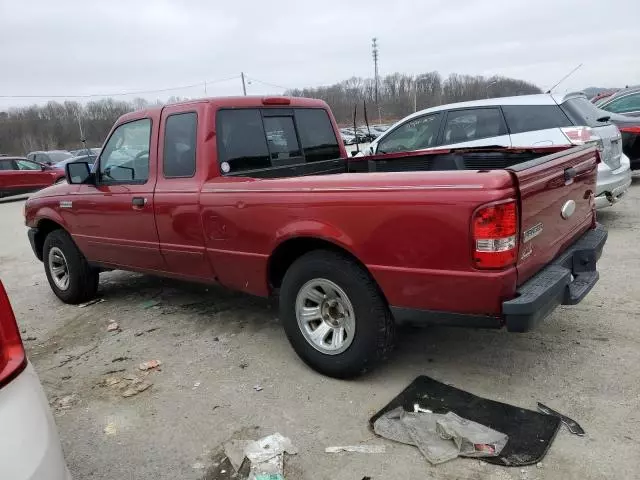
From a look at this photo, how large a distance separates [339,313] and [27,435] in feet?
6.95

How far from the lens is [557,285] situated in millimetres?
2848

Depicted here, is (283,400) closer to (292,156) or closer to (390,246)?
(390,246)

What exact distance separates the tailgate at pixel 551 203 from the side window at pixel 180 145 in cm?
245

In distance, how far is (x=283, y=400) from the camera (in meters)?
3.24

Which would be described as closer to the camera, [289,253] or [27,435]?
[27,435]

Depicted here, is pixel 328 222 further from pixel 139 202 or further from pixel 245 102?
pixel 139 202

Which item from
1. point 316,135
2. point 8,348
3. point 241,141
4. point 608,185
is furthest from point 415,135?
point 8,348

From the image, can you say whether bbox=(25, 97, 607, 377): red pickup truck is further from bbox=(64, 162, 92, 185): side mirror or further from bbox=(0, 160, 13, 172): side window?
bbox=(0, 160, 13, 172): side window

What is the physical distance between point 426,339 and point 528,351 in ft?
2.40

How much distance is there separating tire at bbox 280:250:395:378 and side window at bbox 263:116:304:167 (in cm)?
126

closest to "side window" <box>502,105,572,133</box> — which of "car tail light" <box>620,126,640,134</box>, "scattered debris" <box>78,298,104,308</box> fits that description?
"car tail light" <box>620,126,640,134</box>

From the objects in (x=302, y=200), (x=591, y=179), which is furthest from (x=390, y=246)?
(x=591, y=179)

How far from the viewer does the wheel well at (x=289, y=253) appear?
3.29 metres

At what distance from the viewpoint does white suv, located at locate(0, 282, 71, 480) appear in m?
1.44
